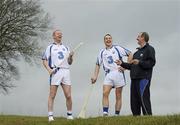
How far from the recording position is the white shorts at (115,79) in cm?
1666

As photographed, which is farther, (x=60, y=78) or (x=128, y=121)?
(x=60, y=78)

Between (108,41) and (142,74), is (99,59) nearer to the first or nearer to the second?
(108,41)

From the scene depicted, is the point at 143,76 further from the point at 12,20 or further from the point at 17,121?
the point at 12,20

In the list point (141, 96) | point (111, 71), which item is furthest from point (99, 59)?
point (141, 96)

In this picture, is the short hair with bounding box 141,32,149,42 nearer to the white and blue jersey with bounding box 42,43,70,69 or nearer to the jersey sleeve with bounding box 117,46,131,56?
the jersey sleeve with bounding box 117,46,131,56

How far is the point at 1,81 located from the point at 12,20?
4.51 m

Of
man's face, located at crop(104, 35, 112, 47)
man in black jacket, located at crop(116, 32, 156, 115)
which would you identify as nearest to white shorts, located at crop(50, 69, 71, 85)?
man's face, located at crop(104, 35, 112, 47)

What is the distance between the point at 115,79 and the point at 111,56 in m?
0.65

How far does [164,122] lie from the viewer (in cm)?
1338

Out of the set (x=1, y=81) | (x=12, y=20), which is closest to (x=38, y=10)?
(x=12, y=20)

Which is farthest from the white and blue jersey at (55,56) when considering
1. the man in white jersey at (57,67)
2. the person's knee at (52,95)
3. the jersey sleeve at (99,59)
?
the jersey sleeve at (99,59)

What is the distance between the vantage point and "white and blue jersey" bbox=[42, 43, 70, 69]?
53.0 feet

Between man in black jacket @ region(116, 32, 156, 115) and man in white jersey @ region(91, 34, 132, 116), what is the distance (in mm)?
1279

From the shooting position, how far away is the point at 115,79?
54.6 feet
